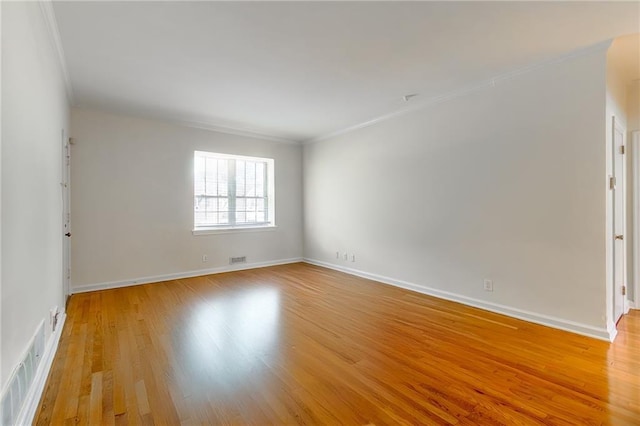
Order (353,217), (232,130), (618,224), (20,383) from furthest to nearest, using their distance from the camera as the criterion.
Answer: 1. (232,130)
2. (353,217)
3. (618,224)
4. (20,383)

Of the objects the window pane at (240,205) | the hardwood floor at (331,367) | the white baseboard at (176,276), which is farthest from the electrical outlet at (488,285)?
the window pane at (240,205)

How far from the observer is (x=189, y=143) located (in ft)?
16.7

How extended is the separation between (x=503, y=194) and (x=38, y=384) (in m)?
4.27

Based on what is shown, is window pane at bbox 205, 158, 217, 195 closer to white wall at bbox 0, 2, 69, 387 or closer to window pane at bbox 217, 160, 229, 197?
window pane at bbox 217, 160, 229, 197

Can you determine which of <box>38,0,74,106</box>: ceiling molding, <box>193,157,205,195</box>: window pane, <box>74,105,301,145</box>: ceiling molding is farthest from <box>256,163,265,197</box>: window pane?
<box>38,0,74,106</box>: ceiling molding

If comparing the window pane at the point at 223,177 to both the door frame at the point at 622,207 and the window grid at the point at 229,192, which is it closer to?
the window grid at the point at 229,192

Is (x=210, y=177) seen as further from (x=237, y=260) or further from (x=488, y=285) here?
(x=488, y=285)

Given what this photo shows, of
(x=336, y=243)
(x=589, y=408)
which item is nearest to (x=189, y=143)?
(x=336, y=243)

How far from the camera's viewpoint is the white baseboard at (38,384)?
1.58m

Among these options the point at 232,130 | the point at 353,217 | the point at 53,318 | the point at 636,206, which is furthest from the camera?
the point at 232,130

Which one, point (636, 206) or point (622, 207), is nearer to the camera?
point (622, 207)

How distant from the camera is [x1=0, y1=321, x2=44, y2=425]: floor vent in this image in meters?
1.34

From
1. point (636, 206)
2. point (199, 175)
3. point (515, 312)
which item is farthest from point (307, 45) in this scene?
point (636, 206)

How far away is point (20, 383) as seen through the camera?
1.56 m
